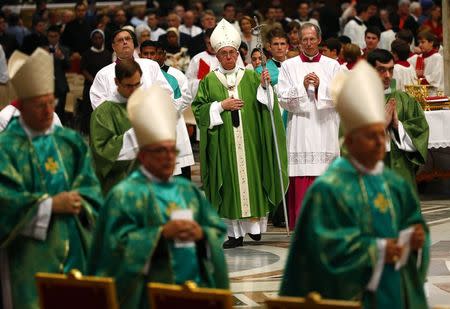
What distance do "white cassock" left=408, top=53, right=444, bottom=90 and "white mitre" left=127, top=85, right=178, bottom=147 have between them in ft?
34.6

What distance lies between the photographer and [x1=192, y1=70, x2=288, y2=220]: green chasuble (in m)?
12.9

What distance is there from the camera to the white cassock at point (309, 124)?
13336mm

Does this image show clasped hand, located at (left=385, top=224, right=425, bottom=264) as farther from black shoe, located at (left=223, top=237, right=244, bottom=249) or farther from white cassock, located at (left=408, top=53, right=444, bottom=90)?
white cassock, located at (left=408, top=53, right=444, bottom=90)

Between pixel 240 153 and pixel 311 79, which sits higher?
pixel 311 79

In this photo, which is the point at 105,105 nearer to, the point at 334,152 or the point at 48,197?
the point at 48,197

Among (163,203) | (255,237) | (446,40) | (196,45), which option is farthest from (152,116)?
(196,45)

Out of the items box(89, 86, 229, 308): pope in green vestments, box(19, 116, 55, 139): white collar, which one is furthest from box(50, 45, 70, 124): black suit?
box(89, 86, 229, 308): pope in green vestments

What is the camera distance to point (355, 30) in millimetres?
23609

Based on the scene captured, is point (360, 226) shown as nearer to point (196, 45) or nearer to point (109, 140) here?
point (109, 140)

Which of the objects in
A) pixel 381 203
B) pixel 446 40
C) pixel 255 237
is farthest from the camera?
pixel 446 40

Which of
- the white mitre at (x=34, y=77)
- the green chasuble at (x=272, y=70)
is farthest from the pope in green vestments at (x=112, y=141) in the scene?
the green chasuble at (x=272, y=70)

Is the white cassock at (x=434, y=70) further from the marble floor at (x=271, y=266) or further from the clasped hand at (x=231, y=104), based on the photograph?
the clasped hand at (x=231, y=104)

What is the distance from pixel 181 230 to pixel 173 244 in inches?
7.0

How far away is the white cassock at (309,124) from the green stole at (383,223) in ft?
20.1
